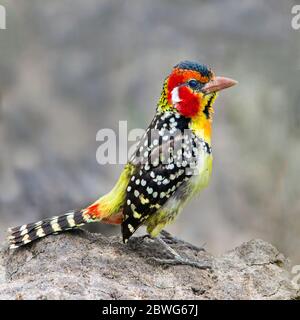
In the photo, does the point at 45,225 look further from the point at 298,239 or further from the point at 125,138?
the point at 298,239

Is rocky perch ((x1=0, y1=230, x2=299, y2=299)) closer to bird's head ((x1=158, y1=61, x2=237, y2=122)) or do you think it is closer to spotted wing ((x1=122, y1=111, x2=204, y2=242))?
spotted wing ((x1=122, y1=111, x2=204, y2=242))

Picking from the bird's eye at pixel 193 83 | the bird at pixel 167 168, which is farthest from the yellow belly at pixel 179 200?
the bird's eye at pixel 193 83

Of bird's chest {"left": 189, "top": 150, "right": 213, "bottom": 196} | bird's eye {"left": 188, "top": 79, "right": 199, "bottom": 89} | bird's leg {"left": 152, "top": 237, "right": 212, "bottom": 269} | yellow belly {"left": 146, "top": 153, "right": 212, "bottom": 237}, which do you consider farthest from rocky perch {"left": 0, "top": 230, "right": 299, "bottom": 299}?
bird's eye {"left": 188, "top": 79, "right": 199, "bottom": 89}

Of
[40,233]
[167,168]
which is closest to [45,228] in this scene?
[40,233]

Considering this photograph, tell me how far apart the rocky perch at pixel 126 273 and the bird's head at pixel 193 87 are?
70 centimetres

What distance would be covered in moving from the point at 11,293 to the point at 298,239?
2183 mm

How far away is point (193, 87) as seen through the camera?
13.1ft

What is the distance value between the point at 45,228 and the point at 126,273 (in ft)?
1.59

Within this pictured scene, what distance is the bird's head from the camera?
3980mm

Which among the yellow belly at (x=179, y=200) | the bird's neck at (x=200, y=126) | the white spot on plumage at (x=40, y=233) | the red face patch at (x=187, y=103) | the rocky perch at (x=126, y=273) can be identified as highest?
the red face patch at (x=187, y=103)

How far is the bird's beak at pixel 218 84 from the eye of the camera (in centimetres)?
395

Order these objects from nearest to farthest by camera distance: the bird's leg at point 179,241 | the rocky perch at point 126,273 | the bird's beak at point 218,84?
the rocky perch at point 126,273, the bird's beak at point 218,84, the bird's leg at point 179,241

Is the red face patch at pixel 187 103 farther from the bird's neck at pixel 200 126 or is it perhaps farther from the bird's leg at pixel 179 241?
the bird's leg at pixel 179 241

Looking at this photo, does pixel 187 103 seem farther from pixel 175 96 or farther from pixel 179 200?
pixel 179 200
